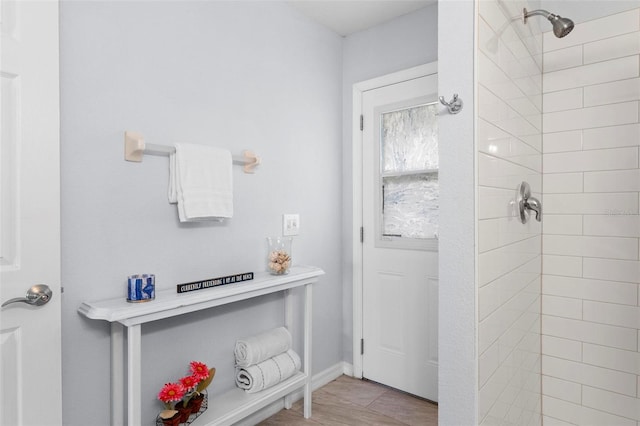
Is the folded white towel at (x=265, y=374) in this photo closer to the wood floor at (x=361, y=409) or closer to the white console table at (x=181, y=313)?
the white console table at (x=181, y=313)

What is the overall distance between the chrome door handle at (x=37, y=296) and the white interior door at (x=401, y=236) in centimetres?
186

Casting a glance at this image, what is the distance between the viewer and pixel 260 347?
1979mm

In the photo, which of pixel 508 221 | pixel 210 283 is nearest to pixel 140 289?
pixel 210 283

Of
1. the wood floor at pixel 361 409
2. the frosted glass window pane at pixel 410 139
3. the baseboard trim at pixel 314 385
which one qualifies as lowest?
the wood floor at pixel 361 409

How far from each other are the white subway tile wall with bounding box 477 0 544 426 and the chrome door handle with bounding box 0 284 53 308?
1.36 m

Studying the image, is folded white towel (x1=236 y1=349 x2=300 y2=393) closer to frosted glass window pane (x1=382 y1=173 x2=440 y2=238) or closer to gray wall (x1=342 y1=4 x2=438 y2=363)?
gray wall (x1=342 y1=4 x2=438 y2=363)

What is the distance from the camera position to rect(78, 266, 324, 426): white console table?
139 cm

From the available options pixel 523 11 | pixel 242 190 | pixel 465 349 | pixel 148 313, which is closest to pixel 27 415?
pixel 148 313

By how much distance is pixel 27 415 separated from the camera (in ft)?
3.96

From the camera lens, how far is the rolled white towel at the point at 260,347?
76.6 inches

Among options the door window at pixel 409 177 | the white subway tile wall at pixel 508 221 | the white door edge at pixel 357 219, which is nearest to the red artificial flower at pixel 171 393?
the white subway tile wall at pixel 508 221

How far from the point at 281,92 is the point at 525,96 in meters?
1.30

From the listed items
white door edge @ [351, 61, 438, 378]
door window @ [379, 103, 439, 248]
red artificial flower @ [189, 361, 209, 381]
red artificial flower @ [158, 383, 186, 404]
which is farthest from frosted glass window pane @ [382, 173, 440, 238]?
red artificial flower @ [158, 383, 186, 404]

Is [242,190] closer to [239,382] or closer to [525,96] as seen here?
[239,382]
